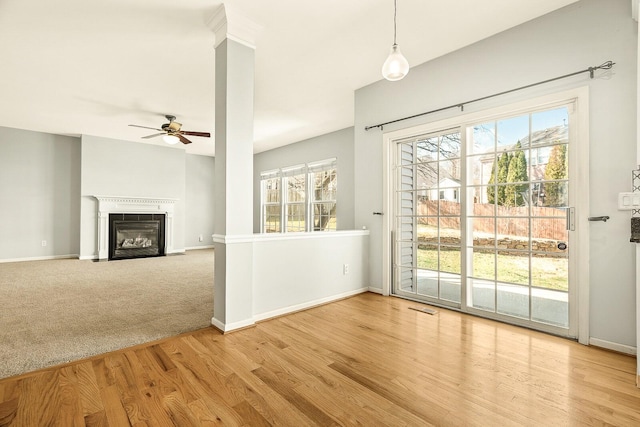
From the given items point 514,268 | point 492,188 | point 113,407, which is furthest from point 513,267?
point 113,407

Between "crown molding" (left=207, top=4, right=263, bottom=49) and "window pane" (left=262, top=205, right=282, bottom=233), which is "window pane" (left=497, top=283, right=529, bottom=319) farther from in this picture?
"window pane" (left=262, top=205, right=282, bottom=233)

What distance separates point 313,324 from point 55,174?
722 cm

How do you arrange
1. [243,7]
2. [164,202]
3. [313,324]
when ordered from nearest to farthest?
[243,7] < [313,324] < [164,202]

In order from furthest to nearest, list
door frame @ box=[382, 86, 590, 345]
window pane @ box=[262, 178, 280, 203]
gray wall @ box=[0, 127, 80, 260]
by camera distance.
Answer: window pane @ box=[262, 178, 280, 203] → gray wall @ box=[0, 127, 80, 260] → door frame @ box=[382, 86, 590, 345]

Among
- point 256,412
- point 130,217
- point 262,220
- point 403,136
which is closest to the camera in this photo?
point 256,412

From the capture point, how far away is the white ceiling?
8.82ft

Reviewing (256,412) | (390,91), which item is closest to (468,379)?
(256,412)

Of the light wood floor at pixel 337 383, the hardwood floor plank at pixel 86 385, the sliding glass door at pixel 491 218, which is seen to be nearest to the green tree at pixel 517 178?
the sliding glass door at pixel 491 218

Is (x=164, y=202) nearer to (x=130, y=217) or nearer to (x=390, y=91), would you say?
(x=130, y=217)

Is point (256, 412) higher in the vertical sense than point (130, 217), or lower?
lower

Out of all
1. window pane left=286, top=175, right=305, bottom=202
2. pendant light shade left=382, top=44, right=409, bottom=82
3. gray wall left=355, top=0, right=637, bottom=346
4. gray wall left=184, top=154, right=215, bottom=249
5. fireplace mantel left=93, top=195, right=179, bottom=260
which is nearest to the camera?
pendant light shade left=382, top=44, right=409, bottom=82

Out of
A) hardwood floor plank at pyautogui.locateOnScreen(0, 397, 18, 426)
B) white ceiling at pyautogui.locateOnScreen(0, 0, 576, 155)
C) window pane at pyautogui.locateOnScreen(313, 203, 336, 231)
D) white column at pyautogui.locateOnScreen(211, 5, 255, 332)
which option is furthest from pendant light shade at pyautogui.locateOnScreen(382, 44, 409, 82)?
window pane at pyautogui.locateOnScreen(313, 203, 336, 231)

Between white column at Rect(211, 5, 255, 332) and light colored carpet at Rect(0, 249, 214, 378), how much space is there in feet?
1.45

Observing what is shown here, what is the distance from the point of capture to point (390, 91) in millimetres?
3980
